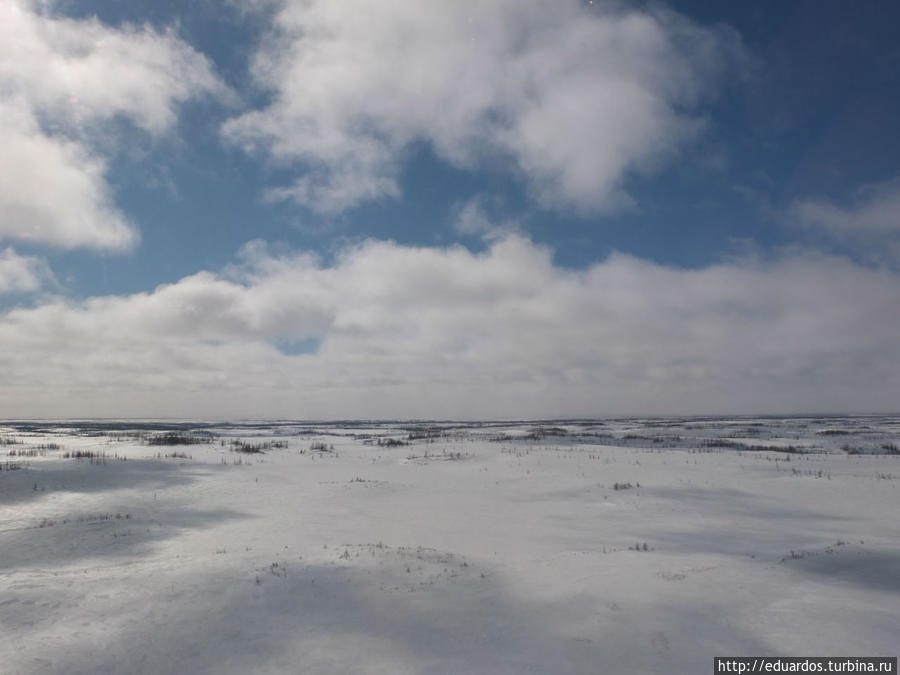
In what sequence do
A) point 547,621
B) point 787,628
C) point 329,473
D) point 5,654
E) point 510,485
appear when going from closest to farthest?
point 5,654, point 787,628, point 547,621, point 510,485, point 329,473

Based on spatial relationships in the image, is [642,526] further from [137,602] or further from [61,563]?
[61,563]

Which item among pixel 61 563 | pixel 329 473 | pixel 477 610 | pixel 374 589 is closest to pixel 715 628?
pixel 477 610

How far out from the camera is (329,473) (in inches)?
1061

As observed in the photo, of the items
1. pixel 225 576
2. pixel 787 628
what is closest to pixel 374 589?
pixel 225 576

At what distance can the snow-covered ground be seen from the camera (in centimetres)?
698

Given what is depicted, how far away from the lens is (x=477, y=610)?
27.6ft

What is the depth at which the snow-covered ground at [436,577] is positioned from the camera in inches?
275

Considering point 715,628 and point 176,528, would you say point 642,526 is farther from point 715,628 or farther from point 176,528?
point 176,528

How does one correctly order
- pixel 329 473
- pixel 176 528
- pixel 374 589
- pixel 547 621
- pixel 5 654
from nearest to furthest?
pixel 5 654, pixel 547 621, pixel 374 589, pixel 176 528, pixel 329 473

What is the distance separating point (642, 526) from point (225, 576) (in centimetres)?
1161

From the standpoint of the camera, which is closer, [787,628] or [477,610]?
[787,628]

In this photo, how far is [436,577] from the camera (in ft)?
32.6

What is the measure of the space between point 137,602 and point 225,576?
1.48 m

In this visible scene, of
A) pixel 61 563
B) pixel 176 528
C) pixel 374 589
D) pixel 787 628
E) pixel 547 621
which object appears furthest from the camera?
pixel 176 528
